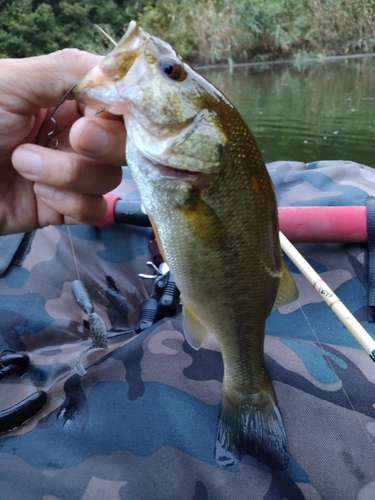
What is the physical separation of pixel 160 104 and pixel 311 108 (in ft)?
31.7

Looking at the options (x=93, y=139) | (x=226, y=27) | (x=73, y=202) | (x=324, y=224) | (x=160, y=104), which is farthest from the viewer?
(x=226, y=27)

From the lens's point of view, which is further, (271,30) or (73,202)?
(271,30)

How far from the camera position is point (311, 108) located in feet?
32.6

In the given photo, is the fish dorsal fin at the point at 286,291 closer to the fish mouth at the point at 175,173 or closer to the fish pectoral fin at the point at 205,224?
the fish pectoral fin at the point at 205,224

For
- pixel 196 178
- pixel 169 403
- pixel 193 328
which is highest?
pixel 196 178

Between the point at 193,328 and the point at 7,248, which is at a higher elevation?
the point at 193,328

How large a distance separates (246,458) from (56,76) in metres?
1.21

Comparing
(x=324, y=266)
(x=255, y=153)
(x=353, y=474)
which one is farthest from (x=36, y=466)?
(x=324, y=266)

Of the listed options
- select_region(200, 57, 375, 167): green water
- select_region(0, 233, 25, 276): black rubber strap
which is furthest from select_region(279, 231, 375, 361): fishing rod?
select_region(200, 57, 375, 167): green water

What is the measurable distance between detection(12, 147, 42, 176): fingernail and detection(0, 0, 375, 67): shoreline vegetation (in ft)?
56.9

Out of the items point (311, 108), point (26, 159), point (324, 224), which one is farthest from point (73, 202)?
point (311, 108)

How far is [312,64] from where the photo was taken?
1838 cm

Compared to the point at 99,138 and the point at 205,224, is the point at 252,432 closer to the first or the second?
the point at 205,224

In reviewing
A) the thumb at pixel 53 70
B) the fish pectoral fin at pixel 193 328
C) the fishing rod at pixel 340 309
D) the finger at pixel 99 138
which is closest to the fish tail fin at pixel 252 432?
the fish pectoral fin at pixel 193 328
